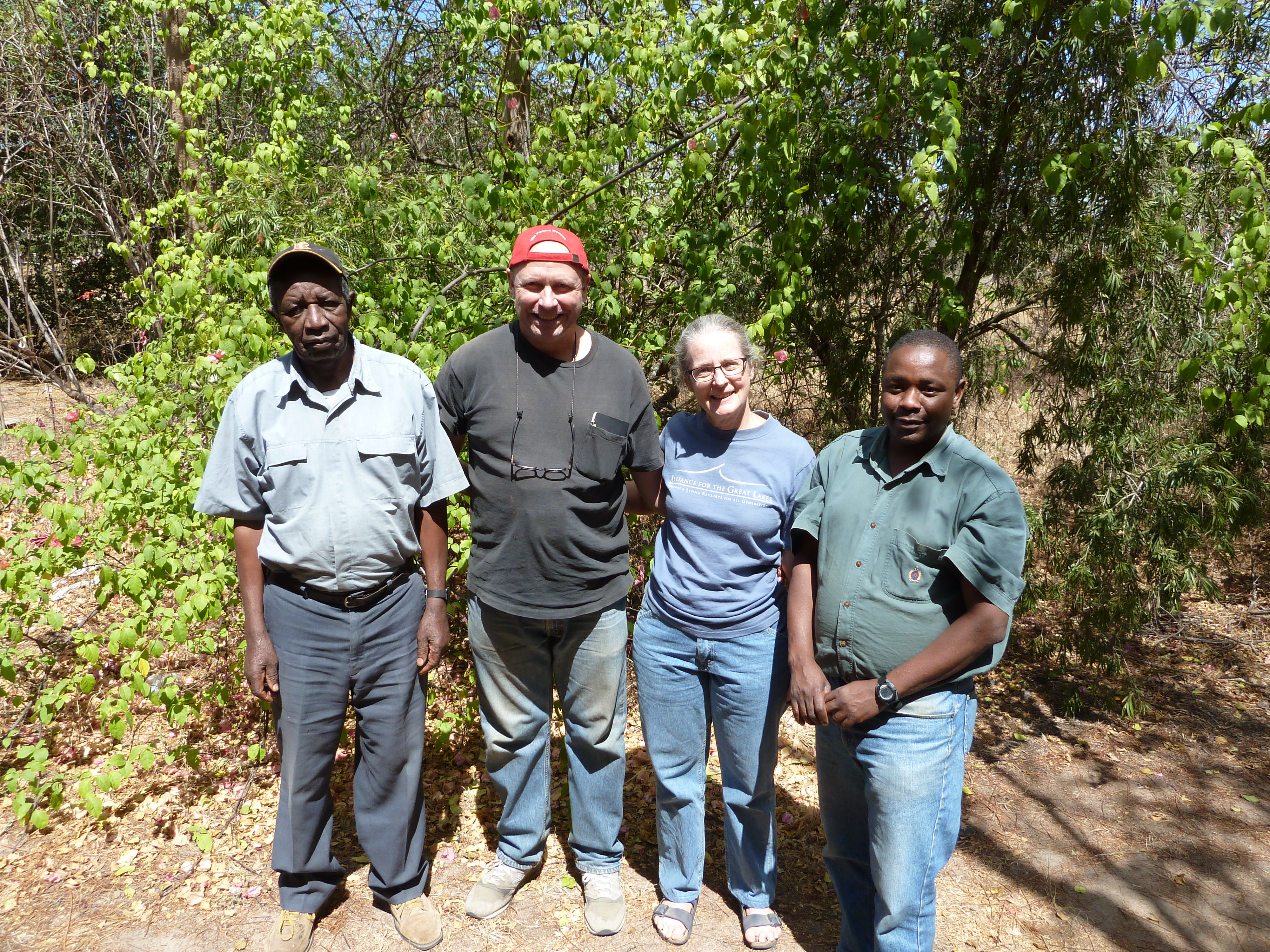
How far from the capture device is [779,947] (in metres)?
2.80

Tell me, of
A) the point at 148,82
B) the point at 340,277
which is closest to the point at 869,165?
the point at 340,277

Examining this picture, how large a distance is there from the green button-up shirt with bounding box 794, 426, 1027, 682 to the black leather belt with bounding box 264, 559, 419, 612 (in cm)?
128

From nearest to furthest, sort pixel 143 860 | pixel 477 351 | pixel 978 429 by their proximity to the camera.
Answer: pixel 477 351 → pixel 143 860 → pixel 978 429

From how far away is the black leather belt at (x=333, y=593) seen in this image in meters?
2.50

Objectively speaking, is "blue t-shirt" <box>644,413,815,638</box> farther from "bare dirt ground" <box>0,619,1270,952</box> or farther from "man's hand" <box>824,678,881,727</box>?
"bare dirt ground" <box>0,619,1270,952</box>

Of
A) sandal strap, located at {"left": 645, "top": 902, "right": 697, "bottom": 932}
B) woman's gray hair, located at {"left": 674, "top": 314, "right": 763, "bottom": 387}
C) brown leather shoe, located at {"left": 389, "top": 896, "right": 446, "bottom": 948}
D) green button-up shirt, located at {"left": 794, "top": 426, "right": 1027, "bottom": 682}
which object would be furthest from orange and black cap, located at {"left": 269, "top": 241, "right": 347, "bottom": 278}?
sandal strap, located at {"left": 645, "top": 902, "right": 697, "bottom": 932}

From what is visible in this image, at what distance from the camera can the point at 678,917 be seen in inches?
110

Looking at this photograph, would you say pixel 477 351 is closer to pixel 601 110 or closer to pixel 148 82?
pixel 601 110

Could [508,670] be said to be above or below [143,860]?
above

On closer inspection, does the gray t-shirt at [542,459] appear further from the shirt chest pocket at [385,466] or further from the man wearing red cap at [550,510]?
the shirt chest pocket at [385,466]

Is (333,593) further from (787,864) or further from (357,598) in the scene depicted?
(787,864)

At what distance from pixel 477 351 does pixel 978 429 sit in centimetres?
522

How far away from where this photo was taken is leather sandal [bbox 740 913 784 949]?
2.74 m

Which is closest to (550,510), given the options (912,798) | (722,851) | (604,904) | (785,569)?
(785,569)
